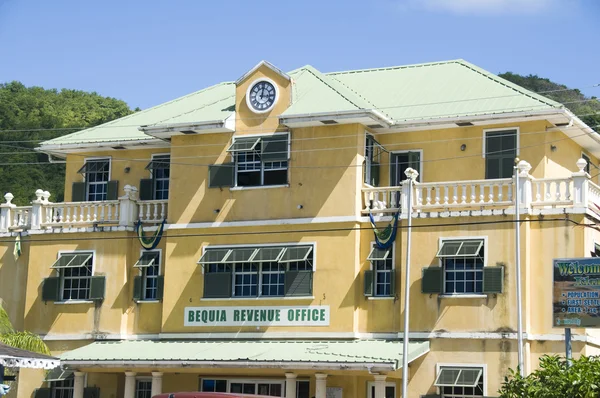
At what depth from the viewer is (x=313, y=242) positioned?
32.8m

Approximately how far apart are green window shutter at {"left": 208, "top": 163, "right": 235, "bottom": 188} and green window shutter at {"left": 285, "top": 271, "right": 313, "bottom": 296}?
347 cm

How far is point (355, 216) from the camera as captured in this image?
3241 cm

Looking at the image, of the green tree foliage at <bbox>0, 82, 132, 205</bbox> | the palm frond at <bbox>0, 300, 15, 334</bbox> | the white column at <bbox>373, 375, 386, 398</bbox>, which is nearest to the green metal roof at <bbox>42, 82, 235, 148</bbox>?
the palm frond at <bbox>0, 300, 15, 334</bbox>

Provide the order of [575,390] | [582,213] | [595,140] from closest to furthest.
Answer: [575,390]
[582,213]
[595,140]

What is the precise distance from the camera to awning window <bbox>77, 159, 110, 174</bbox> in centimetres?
3800

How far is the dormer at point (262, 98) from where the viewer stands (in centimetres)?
3409

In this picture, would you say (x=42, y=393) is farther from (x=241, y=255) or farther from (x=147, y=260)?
(x=241, y=255)

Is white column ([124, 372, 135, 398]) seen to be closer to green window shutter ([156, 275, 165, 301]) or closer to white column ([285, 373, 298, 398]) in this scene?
green window shutter ([156, 275, 165, 301])

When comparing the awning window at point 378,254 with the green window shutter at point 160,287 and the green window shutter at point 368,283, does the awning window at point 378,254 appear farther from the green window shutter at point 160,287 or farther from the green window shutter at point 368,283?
the green window shutter at point 160,287

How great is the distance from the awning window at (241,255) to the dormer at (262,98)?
359 centimetres

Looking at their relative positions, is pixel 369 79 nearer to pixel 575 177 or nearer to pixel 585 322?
pixel 575 177

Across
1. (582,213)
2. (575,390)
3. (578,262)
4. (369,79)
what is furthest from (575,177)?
(575,390)

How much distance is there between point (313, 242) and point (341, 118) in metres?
3.63

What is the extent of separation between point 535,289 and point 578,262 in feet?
8.11
